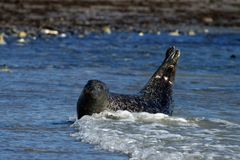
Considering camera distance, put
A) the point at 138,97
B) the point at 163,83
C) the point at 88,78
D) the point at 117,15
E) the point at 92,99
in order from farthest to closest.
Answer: the point at 117,15 → the point at 88,78 → the point at 163,83 → the point at 138,97 → the point at 92,99

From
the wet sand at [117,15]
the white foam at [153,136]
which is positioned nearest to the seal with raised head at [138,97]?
the white foam at [153,136]

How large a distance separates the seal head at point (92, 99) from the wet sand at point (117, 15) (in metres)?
18.4

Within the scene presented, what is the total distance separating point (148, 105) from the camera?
12.5 metres

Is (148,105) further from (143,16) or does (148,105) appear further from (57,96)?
(143,16)

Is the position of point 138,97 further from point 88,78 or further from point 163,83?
point 88,78

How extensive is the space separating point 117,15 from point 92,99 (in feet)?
90.7

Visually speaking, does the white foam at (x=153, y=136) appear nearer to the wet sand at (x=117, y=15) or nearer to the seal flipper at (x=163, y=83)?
the seal flipper at (x=163, y=83)

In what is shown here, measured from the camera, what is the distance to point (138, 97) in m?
12.7

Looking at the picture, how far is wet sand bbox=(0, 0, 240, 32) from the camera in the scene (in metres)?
33.6

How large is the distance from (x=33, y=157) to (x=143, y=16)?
29937 millimetres

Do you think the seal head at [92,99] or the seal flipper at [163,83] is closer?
the seal head at [92,99]

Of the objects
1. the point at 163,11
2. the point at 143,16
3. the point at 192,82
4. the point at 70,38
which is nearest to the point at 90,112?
the point at 192,82

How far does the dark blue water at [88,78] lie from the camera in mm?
10500

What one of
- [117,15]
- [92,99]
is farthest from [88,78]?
[117,15]
